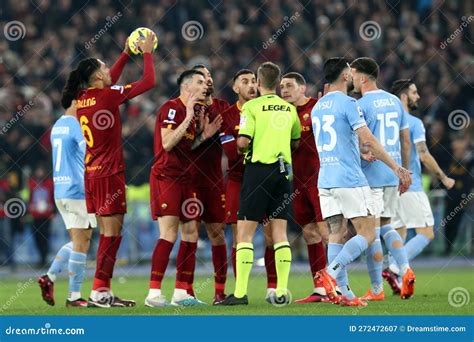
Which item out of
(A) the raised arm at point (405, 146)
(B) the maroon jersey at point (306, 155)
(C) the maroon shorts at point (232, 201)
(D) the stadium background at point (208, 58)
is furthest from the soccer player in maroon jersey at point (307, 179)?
(D) the stadium background at point (208, 58)

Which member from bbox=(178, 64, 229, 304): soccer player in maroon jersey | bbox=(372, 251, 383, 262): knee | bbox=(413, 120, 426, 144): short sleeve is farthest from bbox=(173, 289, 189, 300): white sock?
bbox=(413, 120, 426, 144): short sleeve

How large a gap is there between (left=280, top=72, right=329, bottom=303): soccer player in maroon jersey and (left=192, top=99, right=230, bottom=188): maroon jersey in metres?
0.80

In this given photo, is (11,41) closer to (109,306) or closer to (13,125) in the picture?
(13,125)

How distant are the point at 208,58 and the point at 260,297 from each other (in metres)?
11.1

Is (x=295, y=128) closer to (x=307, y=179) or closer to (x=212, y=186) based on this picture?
(x=307, y=179)

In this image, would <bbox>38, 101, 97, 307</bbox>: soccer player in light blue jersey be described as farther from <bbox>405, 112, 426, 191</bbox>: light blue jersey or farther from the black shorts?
<bbox>405, 112, 426, 191</bbox>: light blue jersey

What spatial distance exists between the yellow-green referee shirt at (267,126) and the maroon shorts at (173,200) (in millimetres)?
858

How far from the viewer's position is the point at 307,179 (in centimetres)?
1260

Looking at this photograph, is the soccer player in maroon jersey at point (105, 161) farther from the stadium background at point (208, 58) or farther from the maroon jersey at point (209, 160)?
the stadium background at point (208, 58)

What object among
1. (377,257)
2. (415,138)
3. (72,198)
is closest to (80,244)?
(72,198)

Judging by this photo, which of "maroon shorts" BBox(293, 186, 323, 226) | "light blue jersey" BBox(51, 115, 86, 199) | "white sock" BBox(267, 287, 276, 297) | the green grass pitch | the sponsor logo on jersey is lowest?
the green grass pitch

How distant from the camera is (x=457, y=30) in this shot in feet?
80.8

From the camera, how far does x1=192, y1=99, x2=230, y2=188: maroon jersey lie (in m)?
12.3

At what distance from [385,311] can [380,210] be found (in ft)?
5.72
